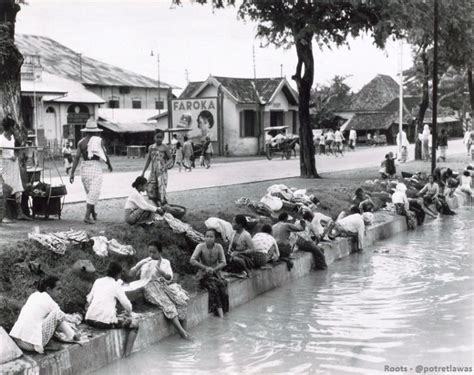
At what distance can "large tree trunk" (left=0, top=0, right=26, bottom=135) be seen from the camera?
479 inches

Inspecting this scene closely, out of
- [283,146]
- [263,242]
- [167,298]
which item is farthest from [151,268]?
[283,146]

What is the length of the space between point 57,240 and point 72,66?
37.6 m

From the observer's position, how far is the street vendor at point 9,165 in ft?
38.6

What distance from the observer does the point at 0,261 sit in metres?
9.15

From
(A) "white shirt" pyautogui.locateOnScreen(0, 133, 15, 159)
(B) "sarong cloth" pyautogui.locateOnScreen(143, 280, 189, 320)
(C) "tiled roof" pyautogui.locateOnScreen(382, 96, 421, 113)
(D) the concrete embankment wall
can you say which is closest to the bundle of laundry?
(D) the concrete embankment wall

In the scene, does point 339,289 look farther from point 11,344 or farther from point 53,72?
point 53,72

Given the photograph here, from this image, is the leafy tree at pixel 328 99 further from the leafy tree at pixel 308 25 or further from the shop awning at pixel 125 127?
the leafy tree at pixel 308 25

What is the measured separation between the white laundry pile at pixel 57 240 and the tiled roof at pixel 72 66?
109 feet

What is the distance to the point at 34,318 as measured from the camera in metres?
7.40

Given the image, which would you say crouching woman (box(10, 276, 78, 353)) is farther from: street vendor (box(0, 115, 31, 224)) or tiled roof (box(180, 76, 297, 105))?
tiled roof (box(180, 76, 297, 105))

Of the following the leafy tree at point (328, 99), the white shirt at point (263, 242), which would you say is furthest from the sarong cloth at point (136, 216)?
the leafy tree at point (328, 99)

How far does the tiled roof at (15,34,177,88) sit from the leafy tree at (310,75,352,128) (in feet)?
46.6

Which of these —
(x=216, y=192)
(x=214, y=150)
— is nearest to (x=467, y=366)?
(x=216, y=192)

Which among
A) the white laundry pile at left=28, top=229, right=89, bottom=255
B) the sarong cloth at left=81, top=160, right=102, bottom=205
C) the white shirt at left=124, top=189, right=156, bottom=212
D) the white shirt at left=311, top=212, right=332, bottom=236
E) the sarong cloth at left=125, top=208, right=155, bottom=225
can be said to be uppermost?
the sarong cloth at left=81, top=160, right=102, bottom=205
